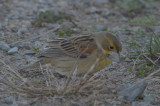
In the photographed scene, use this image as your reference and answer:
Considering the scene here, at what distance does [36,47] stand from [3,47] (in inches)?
26.7

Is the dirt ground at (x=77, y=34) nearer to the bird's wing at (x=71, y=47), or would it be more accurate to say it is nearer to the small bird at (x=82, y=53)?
the small bird at (x=82, y=53)

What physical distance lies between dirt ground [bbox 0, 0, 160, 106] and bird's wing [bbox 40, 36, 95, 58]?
1.32 feet

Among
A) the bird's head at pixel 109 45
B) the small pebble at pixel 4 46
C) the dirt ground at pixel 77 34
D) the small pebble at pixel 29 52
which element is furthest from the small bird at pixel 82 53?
the small pebble at pixel 4 46

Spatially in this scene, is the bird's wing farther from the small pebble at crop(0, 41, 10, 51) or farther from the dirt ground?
the small pebble at crop(0, 41, 10, 51)

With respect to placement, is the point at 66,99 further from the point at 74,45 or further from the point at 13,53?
the point at 13,53

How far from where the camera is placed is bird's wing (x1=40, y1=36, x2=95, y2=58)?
4.80 meters

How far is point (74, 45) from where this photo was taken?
16.0 feet

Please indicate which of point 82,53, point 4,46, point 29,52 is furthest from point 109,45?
point 4,46

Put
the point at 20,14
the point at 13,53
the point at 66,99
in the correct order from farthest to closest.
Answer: the point at 20,14 < the point at 13,53 < the point at 66,99

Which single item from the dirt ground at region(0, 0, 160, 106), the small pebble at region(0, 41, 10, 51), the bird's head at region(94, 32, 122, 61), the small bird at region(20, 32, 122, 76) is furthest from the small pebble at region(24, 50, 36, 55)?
the bird's head at region(94, 32, 122, 61)

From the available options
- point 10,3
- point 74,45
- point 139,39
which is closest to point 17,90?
point 74,45

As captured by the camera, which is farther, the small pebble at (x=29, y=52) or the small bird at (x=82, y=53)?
the small pebble at (x=29, y=52)

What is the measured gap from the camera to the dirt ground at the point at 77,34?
3918 millimetres

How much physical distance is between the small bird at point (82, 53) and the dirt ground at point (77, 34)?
227 millimetres
